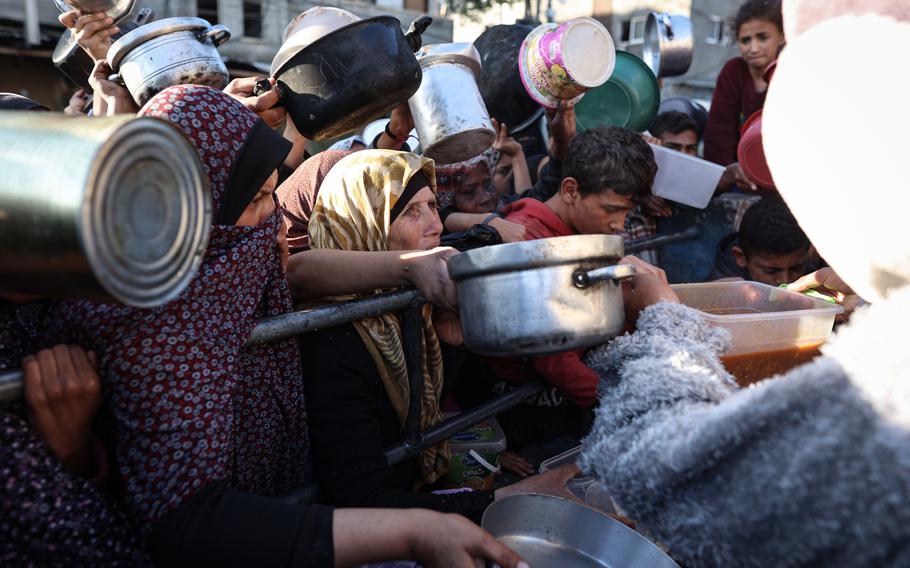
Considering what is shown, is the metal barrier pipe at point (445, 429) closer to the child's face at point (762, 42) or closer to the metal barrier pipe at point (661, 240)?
the metal barrier pipe at point (661, 240)

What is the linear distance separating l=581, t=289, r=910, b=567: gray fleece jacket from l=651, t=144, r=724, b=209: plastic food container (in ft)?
10.2

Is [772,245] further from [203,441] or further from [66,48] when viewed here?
[66,48]

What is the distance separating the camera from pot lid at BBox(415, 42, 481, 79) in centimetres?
288

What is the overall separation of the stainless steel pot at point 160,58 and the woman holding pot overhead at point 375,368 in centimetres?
71

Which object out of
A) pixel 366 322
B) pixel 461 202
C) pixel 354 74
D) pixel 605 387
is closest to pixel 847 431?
pixel 605 387

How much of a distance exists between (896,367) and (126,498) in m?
1.29

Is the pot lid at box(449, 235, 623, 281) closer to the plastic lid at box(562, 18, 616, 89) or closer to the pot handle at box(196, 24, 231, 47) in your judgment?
the pot handle at box(196, 24, 231, 47)

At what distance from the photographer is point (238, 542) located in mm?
1162

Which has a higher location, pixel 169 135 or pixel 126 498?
pixel 169 135

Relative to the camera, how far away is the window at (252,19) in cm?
1387

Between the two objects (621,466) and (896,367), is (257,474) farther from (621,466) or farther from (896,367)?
(896,367)

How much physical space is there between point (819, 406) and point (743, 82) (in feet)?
15.0

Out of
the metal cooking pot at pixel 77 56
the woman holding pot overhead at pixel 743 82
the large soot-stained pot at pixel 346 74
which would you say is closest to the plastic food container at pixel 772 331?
the large soot-stained pot at pixel 346 74

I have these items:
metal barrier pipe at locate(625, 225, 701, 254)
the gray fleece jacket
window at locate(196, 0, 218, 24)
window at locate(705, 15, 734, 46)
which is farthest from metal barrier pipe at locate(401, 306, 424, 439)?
window at locate(705, 15, 734, 46)
